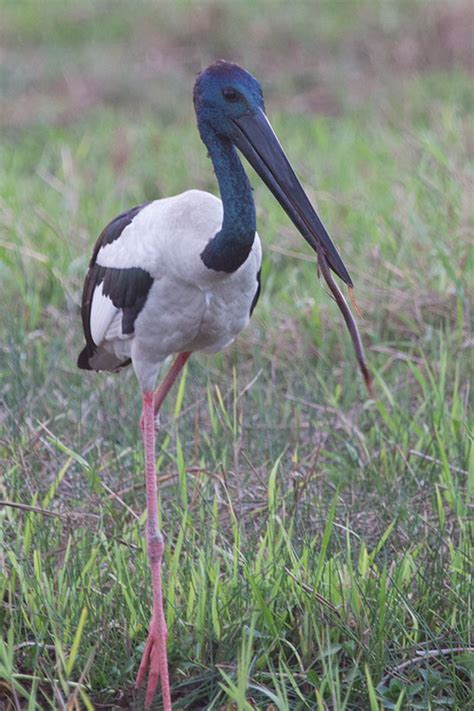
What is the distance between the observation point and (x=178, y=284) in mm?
3012

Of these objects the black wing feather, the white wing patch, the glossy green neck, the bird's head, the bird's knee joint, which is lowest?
the bird's knee joint

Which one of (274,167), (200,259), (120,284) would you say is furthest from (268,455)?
(274,167)

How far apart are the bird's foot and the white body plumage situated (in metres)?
0.65

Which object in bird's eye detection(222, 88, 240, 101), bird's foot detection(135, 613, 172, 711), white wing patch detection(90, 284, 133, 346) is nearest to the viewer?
bird's foot detection(135, 613, 172, 711)

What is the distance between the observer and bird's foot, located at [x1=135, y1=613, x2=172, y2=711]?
282cm

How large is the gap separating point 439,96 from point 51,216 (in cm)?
327

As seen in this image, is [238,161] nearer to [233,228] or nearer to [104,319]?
[233,228]

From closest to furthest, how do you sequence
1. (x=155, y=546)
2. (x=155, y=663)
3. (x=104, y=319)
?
(x=155, y=663) < (x=155, y=546) < (x=104, y=319)

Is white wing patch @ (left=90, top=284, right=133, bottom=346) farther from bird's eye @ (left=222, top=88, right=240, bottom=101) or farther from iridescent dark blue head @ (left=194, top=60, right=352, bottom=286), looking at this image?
bird's eye @ (left=222, top=88, right=240, bottom=101)

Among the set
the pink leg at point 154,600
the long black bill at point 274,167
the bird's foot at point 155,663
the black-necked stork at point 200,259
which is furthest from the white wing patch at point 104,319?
the bird's foot at point 155,663

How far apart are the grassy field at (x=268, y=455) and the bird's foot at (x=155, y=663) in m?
0.06

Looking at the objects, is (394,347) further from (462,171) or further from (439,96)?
(439,96)

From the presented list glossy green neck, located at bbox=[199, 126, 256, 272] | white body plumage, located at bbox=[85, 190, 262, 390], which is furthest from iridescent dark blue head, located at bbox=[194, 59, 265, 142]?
white body plumage, located at bbox=[85, 190, 262, 390]

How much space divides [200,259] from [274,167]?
0.27 metres
